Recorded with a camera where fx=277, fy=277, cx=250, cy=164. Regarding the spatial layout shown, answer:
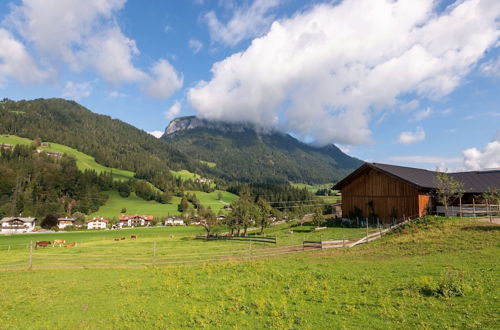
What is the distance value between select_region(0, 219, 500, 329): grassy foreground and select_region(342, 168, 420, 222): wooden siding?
750 inches

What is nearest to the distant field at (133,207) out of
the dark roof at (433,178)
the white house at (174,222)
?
the white house at (174,222)

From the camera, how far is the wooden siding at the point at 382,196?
139 ft

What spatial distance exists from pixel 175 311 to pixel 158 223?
13184 cm

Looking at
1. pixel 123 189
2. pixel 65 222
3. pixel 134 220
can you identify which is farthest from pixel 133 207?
pixel 65 222

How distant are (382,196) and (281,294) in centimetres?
3794

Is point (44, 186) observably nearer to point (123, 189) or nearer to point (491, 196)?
point (123, 189)

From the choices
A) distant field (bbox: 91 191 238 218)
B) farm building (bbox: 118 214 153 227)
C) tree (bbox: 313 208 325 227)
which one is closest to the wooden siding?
tree (bbox: 313 208 325 227)

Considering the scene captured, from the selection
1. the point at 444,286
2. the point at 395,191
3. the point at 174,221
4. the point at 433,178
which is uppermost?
the point at 433,178

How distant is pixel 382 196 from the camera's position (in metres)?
46.1

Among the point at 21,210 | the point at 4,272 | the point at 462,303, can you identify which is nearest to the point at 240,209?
the point at 4,272

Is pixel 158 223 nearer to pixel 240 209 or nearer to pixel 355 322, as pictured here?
pixel 240 209

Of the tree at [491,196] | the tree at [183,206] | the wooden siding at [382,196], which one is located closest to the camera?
the tree at [491,196]

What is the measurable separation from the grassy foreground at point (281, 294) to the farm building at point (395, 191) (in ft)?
63.4

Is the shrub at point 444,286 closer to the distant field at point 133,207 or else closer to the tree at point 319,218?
the tree at point 319,218
